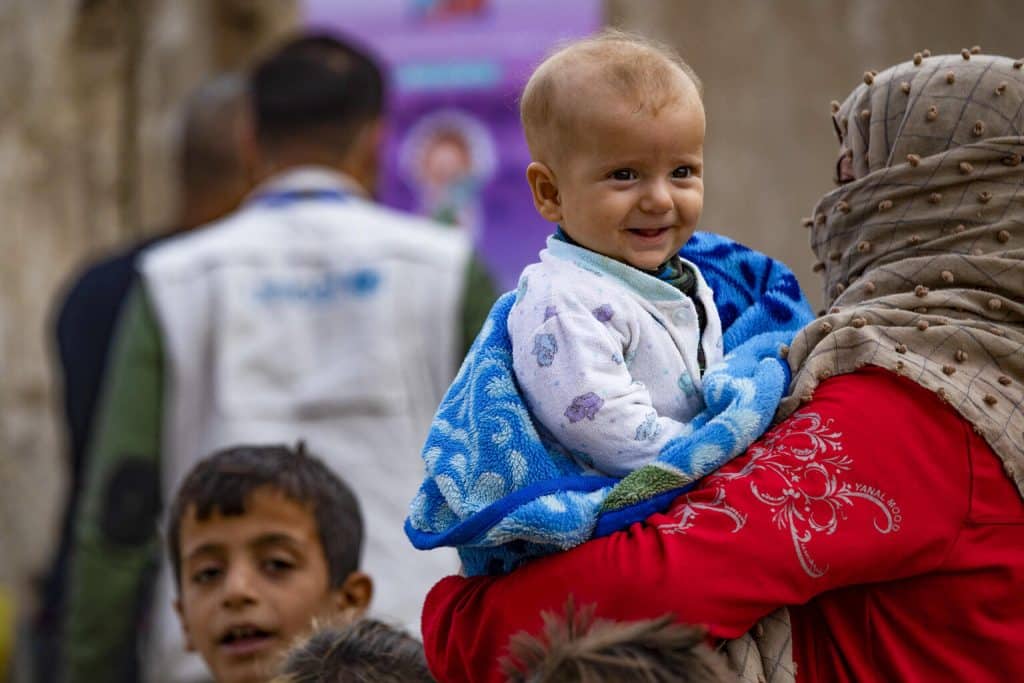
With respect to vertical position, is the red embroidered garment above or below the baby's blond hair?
below

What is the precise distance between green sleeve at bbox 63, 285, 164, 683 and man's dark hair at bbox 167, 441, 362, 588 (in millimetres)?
789

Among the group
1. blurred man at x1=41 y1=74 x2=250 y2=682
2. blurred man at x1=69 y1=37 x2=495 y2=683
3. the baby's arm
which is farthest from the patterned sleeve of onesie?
blurred man at x1=41 y1=74 x2=250 y2=682

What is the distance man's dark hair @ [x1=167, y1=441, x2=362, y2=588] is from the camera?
334 centimetres

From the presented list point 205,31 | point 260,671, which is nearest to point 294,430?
point 260,671

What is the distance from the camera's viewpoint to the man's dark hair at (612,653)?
1.90 metres

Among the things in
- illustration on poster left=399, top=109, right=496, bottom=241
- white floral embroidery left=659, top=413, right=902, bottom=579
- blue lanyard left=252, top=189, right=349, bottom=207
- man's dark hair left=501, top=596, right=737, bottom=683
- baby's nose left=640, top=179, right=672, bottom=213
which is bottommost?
man's dark hair left=501, top=596, right=737, bottom=683

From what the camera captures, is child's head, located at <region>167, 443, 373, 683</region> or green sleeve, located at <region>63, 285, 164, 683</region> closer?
child's head, located at <region>167, 443, 373, 683</region>

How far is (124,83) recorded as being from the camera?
8625 millimetres

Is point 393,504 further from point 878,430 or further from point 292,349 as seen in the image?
point 878,430

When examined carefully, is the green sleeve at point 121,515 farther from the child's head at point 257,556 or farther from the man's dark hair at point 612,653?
the man's dark hair at point 612,653

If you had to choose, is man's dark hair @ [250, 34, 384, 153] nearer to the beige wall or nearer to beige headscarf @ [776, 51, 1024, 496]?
the beige wall

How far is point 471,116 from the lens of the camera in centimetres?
607

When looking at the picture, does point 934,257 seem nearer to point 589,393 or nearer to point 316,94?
point 589,393

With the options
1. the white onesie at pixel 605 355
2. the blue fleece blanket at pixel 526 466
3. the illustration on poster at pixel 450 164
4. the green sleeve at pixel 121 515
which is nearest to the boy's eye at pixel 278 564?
the green sleeve at pixel 121 515
